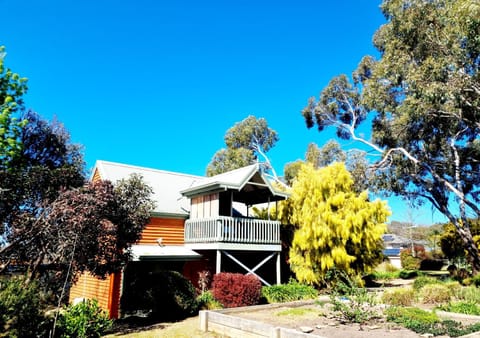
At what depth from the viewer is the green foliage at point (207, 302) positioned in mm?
14278

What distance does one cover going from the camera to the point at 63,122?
13156 millimetres

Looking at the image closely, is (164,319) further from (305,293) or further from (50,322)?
(305,293)

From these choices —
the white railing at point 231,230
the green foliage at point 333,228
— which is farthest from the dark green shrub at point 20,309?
the green foliage at point 333,228

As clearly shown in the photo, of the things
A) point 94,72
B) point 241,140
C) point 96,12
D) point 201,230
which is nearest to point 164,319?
point 201,230

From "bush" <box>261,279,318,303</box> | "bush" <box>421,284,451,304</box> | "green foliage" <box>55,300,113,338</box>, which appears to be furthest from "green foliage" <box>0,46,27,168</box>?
A: "bush" <box>421,284,451,304</box>

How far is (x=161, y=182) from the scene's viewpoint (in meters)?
20.6

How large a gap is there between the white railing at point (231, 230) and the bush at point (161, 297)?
2.81 m

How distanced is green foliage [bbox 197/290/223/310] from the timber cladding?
400 centimetres

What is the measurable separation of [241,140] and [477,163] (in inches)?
892

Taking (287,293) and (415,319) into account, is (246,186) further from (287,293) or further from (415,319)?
(415,319)

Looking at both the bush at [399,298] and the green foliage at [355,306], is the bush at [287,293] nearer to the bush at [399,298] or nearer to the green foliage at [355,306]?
the bush at [399,298]

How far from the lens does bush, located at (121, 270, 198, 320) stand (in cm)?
1349

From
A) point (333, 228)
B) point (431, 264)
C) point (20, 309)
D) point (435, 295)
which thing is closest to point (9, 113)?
point (20, 309)

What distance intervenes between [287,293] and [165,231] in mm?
6635
